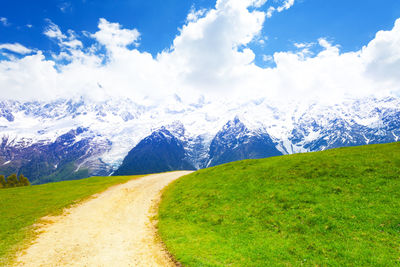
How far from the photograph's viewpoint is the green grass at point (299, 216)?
16047mm

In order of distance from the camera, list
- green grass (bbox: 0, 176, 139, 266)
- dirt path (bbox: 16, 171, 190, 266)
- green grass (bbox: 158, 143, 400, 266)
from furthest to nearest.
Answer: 1. green grass (bbox: 0, 176, 139, 266)
2. dirt path (bbox: 16, 171, 190, 266)
3. green grass (bbox: 158, 143, 400, 266)

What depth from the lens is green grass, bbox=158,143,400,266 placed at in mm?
16047

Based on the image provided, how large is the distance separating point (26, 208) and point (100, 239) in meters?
18.7

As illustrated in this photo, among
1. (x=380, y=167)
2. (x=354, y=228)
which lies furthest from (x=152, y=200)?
(x=380, y=167)

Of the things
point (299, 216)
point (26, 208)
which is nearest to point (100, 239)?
point (26, 208)

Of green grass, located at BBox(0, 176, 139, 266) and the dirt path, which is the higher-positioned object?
green grass, located at BBox(0, 176, 139, 266)

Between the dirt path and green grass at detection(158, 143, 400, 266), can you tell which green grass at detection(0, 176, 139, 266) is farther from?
green grass at detection(158, 143, 400, 266)

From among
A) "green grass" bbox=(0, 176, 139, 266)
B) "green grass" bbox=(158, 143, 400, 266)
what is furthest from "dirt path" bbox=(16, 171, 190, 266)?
"green grass" bbox=(158, 143, 400, 266)

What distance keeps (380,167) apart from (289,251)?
18035 mm

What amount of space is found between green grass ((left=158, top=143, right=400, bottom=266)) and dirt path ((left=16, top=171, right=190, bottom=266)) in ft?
7.19

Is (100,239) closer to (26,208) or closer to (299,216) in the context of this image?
(26,208)

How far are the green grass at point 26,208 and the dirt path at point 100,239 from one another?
5.32ft

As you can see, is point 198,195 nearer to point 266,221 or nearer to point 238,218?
point 238,218

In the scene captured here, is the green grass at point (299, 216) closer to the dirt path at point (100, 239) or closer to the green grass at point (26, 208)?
the dirt path at point (100, 239)
